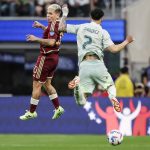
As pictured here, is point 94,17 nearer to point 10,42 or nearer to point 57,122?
point 57,122

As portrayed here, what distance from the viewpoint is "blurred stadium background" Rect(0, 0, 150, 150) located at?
2194cm

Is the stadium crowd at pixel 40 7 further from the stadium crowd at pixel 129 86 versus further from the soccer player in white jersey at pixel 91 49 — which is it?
the soccer player in white jersey at pixel 91 49

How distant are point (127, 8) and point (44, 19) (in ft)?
8.66

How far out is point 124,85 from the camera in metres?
23.4

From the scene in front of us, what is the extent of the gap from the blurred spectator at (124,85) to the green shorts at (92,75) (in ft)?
21.5

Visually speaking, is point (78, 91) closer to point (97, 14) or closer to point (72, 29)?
point (72, 29)

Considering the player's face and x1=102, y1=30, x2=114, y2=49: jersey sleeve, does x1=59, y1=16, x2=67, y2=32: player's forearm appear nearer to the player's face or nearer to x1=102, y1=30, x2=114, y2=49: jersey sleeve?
the player's face

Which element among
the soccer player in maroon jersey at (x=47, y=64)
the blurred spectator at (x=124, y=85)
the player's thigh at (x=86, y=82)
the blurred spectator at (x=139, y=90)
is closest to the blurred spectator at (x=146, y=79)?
the blurred spectator at (x=139, y=90)

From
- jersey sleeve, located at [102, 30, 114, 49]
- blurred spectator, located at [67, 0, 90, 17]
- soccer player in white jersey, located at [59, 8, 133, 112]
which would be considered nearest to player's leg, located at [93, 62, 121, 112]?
soccer player in white jersey, located at [59, 8, 133, 112]

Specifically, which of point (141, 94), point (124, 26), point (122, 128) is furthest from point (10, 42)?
point (122, 128)

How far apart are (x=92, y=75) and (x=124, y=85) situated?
683cm

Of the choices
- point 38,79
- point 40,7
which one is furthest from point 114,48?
point 40,7

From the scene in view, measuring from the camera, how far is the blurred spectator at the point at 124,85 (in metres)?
23.3

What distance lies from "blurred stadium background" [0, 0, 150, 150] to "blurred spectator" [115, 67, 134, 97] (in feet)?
1.63
